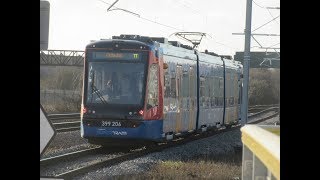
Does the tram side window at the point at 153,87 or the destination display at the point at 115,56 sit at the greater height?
the destination display at the point at 115,56

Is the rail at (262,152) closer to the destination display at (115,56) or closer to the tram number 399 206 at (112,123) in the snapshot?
the tram number 399 206 at (112,123)

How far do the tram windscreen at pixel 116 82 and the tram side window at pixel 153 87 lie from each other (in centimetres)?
24

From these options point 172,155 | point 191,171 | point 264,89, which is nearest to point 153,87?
point 172,155

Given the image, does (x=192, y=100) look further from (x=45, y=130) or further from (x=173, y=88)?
(x=45, y=130)

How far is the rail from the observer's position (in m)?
3.28

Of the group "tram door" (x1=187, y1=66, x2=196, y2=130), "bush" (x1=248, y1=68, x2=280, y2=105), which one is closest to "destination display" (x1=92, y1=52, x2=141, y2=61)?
"tram door" (x1=187, y1=66, x2=196, y2=130)

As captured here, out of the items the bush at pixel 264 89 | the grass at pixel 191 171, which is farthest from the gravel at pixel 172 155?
the bush at pixel 264 89

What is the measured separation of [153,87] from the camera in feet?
58.4

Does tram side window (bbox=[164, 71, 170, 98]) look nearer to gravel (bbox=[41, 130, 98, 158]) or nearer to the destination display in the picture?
the destination display

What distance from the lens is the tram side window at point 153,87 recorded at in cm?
1761

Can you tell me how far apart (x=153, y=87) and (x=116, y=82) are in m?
1.03
